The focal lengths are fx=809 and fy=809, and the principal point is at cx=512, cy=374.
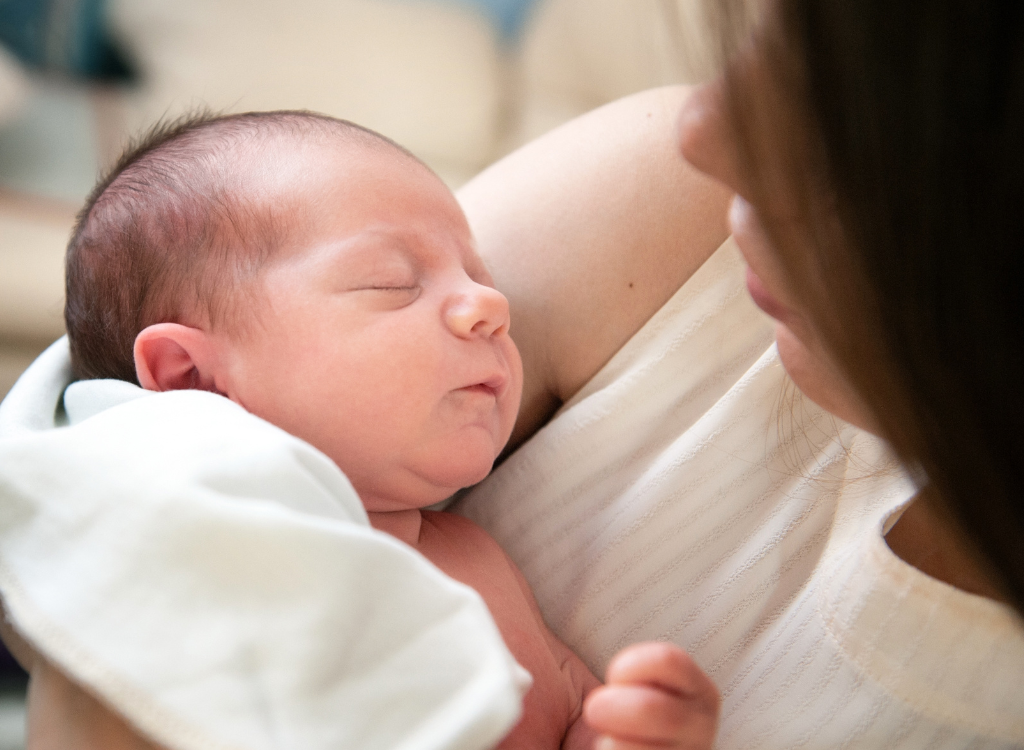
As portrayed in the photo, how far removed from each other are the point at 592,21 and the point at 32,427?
1.96 metres

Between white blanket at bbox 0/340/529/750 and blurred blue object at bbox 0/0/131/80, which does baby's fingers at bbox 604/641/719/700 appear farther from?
blurred blue object at bbox 0/0/131/80

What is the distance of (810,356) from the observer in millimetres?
625

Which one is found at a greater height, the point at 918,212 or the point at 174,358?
the point at 918,212

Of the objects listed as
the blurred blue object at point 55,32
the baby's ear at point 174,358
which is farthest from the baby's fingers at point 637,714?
the blurred blue object at point 55,32

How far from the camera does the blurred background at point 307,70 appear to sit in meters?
1.77

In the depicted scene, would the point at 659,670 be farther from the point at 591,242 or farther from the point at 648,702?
the point at 591,242

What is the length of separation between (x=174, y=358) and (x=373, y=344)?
0.60 ft

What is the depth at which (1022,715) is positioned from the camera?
65 centimetres

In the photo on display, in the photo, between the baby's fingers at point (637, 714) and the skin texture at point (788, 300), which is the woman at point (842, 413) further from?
the baby's fingers at point (637, 714)

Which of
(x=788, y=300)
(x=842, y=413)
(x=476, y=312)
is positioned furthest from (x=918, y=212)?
(x=476, y=312)

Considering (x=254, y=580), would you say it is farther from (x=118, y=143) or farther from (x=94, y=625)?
(x=118, y=143)

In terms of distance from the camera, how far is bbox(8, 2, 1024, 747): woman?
1.38 ft

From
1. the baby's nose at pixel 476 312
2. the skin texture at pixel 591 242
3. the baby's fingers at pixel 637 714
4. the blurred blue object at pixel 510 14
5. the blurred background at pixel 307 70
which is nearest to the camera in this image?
the baby's fingers at pixel 637 714

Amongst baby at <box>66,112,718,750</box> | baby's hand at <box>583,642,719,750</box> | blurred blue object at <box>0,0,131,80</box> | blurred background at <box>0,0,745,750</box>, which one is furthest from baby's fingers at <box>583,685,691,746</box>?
blurred blue object at <box>0,0,131,80</box>
